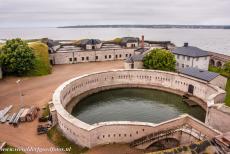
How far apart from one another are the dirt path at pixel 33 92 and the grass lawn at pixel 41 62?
213 centimetres

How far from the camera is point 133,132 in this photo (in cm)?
2558

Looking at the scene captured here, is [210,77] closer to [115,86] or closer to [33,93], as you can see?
[115,86]

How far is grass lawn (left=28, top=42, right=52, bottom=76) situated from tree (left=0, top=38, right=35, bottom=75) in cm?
242

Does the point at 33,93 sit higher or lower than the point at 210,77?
lower

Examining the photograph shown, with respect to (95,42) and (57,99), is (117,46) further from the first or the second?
(57,99)

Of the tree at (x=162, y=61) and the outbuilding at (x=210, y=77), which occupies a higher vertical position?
the tree at (x=162, y=61)

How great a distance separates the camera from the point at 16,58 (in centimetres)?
4809

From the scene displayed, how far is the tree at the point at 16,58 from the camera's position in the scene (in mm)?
47500

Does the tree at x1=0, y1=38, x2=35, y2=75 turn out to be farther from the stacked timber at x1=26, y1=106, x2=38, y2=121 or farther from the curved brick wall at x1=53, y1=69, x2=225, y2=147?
the stacked timber at x1=26, y1=106, x2=38, y2=121

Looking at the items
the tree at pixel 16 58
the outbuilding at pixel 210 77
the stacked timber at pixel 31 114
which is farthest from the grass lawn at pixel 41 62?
the outbuilding at pixel 210 77

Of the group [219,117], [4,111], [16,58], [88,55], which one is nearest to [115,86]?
[88,55]

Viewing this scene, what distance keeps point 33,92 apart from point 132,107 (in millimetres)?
19747

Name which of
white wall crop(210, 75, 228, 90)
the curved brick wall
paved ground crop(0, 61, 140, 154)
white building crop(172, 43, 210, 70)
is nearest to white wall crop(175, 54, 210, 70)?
white building crop(172, 43, 210, 70)

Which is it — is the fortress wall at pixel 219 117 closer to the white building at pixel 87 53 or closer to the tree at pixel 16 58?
the tree at pixel 16 58
